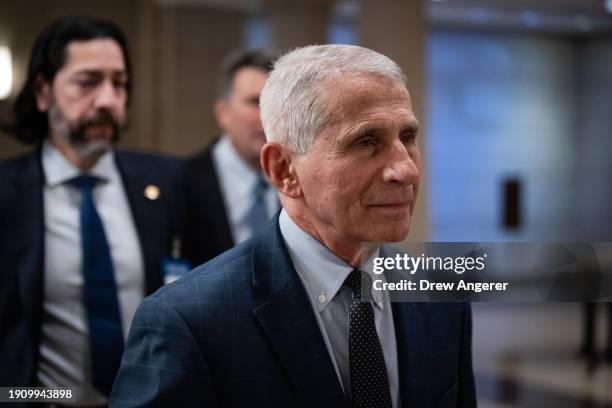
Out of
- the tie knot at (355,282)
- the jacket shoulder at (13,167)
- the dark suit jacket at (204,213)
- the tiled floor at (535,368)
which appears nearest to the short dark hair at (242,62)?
the dark suit jacket at (204,213)

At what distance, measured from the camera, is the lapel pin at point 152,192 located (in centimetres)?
255

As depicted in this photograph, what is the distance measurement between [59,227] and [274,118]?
1097 mm

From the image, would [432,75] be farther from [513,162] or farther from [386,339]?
[386,339]

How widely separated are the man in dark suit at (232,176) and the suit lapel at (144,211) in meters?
0.26

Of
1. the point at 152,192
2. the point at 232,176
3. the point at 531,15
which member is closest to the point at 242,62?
the point at 232,176

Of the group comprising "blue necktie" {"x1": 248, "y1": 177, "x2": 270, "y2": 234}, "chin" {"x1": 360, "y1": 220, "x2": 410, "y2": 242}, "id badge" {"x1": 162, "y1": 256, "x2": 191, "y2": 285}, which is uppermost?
"chin" {"x1": 360, "y1": 220, "x2": 410, "y2": 242}

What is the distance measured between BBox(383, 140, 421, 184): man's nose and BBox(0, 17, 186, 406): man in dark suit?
1.20m

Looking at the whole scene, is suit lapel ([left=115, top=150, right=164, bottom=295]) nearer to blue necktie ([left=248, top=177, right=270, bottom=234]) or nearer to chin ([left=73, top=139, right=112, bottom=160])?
chin ([left=73, top=139, right=112, bottom=160])

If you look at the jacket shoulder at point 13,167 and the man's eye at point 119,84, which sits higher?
the man's eye at point 119,84

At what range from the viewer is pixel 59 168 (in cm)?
243

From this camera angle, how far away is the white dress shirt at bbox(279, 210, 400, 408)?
4.95 feet

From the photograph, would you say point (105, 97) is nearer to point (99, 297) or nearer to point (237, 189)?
point (99, 297)

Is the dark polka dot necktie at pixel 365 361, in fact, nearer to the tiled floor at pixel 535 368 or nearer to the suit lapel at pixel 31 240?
the suit lapel at pixel 31 240

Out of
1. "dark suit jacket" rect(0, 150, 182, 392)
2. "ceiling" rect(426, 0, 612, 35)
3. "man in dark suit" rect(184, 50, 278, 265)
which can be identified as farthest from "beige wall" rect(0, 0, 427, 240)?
"dark suit jacket" rect(0, 150, 182, 392)
